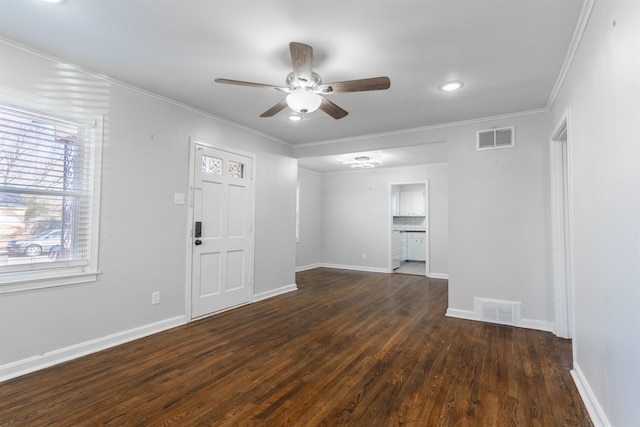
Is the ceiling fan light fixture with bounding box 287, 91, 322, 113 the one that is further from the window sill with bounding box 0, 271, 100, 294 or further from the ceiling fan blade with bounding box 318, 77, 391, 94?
the window sill with bounding box 0, 271, 100, 294

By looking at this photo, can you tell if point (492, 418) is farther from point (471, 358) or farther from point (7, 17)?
point (7, 17)

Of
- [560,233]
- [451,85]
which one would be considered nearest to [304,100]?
[451,85]

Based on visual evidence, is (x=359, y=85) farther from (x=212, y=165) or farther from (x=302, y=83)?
(x=212, y=165)

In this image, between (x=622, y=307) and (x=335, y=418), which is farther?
(x=335, y=418)

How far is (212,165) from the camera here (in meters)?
4.07

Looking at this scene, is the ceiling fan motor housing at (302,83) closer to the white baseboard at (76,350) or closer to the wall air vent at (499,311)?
the white baseboard at (76,350)

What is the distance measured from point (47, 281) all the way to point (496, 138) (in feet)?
16.2

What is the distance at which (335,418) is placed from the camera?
1.94m

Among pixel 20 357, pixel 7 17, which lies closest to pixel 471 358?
pixel 20 357

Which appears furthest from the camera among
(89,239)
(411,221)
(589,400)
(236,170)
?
(411,221)

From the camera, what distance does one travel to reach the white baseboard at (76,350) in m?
2.40

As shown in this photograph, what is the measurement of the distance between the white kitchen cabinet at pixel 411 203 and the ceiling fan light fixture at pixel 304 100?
7.12 metres

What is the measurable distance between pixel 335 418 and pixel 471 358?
1552 mm

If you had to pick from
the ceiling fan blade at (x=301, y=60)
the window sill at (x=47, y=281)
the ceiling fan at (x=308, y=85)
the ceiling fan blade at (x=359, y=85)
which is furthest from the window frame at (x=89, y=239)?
the ceiling fan blade at (x=359, y=85)
